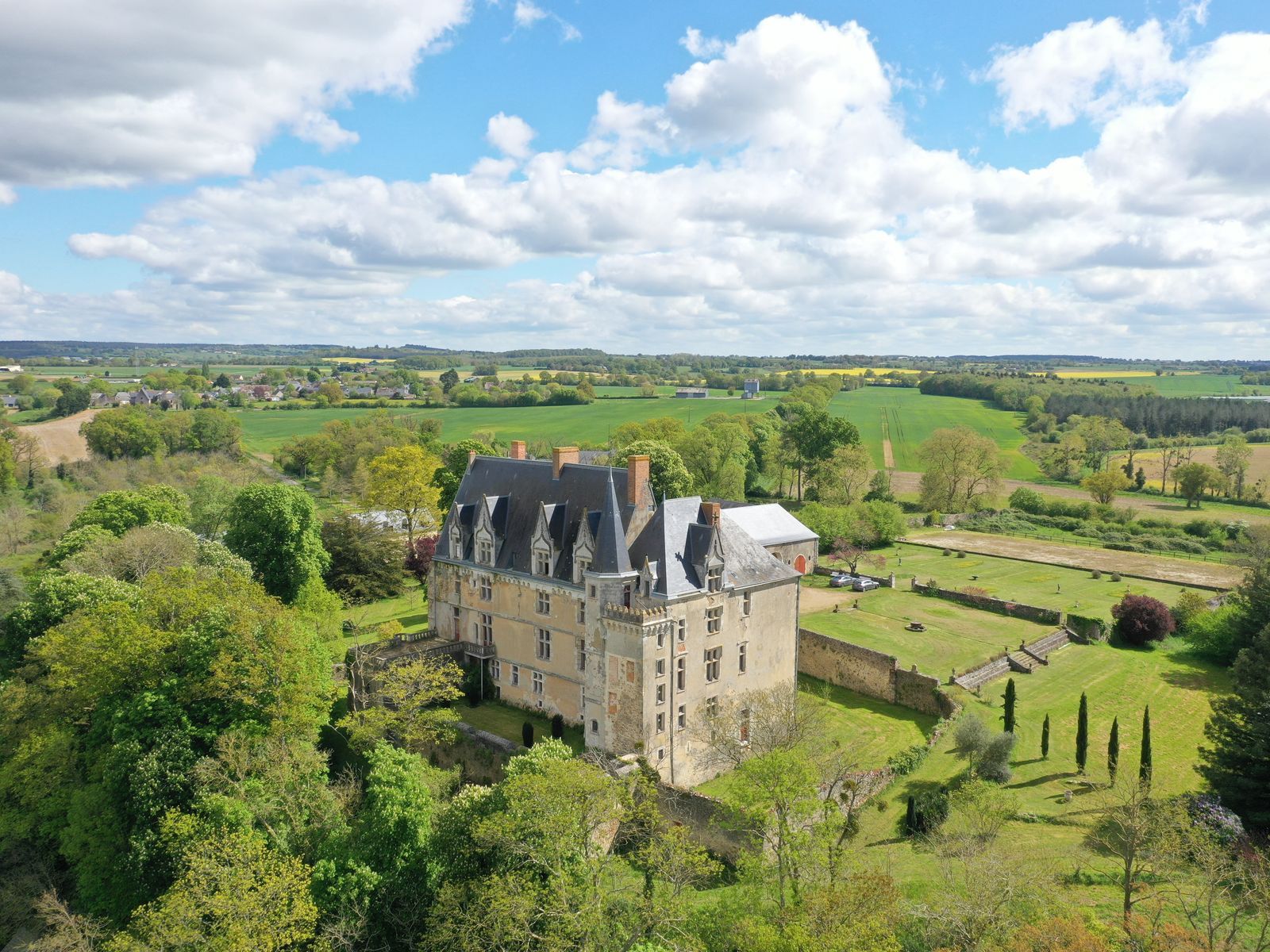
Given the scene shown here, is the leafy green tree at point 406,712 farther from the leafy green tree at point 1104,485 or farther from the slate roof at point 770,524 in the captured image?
the leafy green tree at point 1104,485

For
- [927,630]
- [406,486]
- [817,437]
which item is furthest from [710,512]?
[817,437]

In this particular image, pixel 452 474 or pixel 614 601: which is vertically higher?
pixel 452 474

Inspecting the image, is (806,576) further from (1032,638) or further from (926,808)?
(926,808)

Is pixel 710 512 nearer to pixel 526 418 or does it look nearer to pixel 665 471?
pixel 665 471

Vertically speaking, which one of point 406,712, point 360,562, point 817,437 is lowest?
point 406,712

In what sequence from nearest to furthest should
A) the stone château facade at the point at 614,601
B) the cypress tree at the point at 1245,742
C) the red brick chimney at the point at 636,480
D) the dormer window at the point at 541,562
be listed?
the cypress tree at the point at 1245,742, the stone château facade at the point at 614,601, the red brick chimney at the point at 636,480, the dormer window at the point at 541,562

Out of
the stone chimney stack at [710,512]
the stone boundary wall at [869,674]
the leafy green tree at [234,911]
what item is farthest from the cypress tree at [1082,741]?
the leafy green tree at [234,911]
